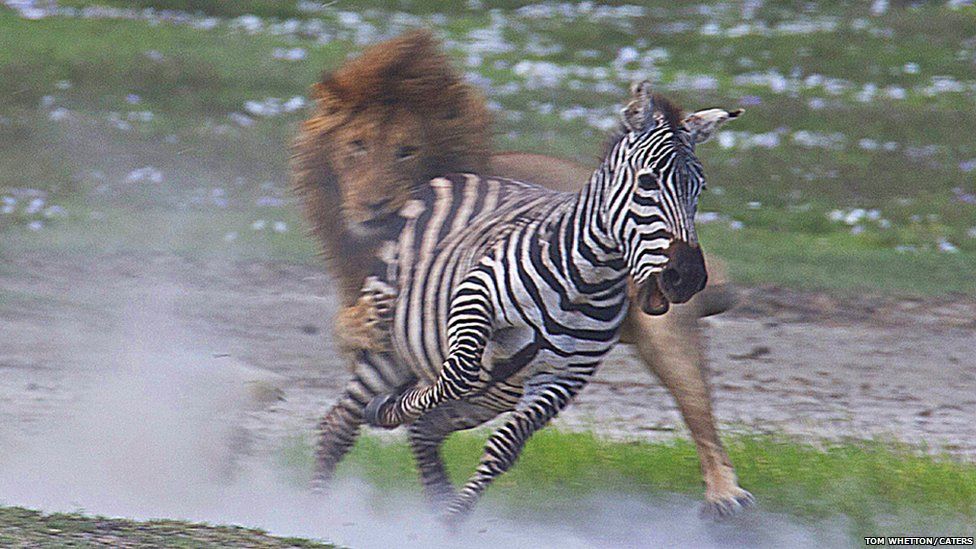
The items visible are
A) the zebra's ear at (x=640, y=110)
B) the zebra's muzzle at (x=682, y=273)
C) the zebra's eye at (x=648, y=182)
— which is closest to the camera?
the zebra's muzzle at (x=682, y=273)

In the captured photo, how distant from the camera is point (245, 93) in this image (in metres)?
16.5

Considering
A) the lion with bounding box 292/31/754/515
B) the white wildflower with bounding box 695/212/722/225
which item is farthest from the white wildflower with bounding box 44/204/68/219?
the lion with bounding box 292/31/754/515

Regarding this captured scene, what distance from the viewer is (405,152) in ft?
19.3

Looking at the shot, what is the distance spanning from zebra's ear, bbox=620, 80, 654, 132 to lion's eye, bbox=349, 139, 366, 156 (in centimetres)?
123

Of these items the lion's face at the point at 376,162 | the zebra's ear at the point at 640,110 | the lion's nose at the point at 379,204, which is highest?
the zebra's ear at the point at 640,110

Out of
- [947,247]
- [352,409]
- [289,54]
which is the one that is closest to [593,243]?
[352,409]

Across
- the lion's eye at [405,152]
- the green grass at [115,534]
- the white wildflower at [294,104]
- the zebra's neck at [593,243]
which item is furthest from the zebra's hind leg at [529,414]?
the white wildflower at [294,104]

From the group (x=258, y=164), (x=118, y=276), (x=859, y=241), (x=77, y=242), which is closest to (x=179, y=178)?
(x=258, y=164)

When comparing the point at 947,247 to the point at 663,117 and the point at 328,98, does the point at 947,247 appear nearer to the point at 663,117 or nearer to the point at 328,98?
the point at 328,98

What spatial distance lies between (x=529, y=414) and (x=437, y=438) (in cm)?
69

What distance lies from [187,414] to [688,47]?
505 inches

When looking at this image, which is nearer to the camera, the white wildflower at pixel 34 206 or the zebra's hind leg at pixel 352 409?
the zebra's hind leg at pixel 352 409

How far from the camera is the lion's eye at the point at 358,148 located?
19.2 feet

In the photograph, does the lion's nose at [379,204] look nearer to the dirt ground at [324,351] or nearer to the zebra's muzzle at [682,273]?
the zebra's muzzle at [682,273]
